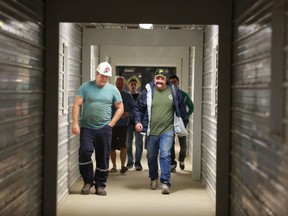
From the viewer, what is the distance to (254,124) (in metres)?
3.85

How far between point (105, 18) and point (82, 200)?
2.43 m

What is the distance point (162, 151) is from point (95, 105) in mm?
1067

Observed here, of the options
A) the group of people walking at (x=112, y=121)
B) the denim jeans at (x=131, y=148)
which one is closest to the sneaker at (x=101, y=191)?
the group of people walking at (x=112, y=121)

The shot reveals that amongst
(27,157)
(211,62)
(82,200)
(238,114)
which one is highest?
(211,62)

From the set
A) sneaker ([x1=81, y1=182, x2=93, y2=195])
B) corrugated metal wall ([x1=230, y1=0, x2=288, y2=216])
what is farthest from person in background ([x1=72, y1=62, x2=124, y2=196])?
corrugated metal wall ([x1=230, y1=0, x2=288, y2=216])

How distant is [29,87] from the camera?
4418mm

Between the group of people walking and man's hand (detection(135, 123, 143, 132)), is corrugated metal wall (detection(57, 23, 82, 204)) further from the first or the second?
man's hand (detection(135, 123, 143, 132))

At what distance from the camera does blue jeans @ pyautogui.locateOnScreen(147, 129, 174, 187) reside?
264 inches

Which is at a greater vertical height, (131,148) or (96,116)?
(96,116)

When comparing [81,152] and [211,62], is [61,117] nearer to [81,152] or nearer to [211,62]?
[81,152]

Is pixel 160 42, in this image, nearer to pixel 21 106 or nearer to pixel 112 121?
pixel 112 121

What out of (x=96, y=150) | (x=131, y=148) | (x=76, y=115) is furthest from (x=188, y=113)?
(x=76, y=115)

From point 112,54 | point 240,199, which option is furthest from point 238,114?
point 112,54

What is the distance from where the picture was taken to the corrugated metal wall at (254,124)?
10.5ft
